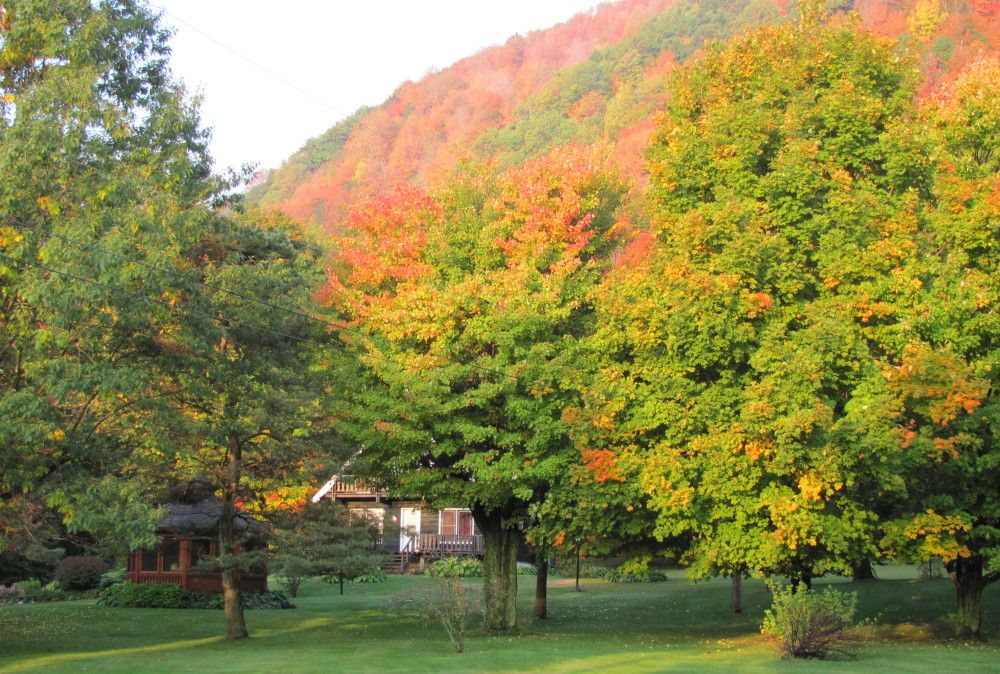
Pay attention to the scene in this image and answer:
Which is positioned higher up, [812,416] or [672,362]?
[672,362]

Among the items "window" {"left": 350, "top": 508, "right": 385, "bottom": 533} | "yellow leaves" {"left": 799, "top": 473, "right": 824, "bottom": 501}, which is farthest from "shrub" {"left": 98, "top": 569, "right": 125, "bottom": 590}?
"yellow leaves" {"left": 799, "top": 473, "right": 824, "bottom": 501}

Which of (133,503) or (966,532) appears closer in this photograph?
(133,503)

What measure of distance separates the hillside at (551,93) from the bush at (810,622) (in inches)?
1470

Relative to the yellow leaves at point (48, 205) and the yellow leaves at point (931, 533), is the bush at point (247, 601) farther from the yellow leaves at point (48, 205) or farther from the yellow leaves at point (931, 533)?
the yellow leaves at point (931, 533)

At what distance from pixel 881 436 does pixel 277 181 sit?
99074 millimetres

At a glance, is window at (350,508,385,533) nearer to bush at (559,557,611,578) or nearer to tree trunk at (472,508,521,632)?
tree trunk at (472,508,521,632)

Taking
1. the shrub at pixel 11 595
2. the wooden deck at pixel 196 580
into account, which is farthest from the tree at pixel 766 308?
the shrub at pixel 11 595

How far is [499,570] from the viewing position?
2381 cm

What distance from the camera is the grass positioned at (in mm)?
17109

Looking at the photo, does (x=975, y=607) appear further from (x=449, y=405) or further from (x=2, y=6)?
(x=2, y=6)

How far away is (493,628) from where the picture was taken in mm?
23359

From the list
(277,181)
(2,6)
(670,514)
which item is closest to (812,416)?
(670,514)

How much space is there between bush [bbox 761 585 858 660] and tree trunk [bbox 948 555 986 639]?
4.23 metres

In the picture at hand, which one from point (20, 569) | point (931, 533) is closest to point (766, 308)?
point (931, 533)
